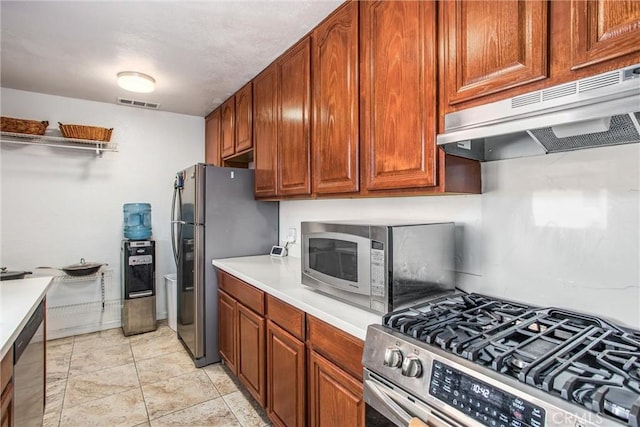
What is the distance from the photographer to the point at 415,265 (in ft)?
4.42

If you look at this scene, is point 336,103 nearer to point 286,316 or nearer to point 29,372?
point 286,316

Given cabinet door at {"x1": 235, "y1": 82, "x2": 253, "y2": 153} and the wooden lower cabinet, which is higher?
cabinet door at {"x1": 235, "y1": 82, "x2": 253, "y2": 153}

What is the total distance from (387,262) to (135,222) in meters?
3.27

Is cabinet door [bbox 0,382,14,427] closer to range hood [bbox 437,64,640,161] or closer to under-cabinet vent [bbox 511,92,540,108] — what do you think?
range hood [bbox 437,64,640,161]

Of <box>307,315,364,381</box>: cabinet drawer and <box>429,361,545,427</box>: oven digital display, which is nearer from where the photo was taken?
<box>429,361,545,427</box>: oven digital display

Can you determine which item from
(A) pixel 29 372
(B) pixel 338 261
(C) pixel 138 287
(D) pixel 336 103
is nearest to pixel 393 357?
(B) pixel 338 261

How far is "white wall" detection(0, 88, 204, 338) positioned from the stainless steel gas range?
3442 millimetres

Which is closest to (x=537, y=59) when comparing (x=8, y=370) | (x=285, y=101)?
(x=285, y=101)

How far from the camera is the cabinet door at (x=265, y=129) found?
248 cm

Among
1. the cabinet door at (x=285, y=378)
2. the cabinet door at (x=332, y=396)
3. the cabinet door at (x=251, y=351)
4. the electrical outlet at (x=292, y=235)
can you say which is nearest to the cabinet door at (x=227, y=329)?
the cabinet door at (x=251, y=351)

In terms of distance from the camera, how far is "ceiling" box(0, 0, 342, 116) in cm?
185

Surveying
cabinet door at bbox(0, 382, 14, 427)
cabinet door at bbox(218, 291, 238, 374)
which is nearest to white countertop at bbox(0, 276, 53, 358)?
cabinet door at bbox(0, 382, 14, 427)

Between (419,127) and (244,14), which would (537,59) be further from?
(244,14)

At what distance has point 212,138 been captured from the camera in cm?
378
